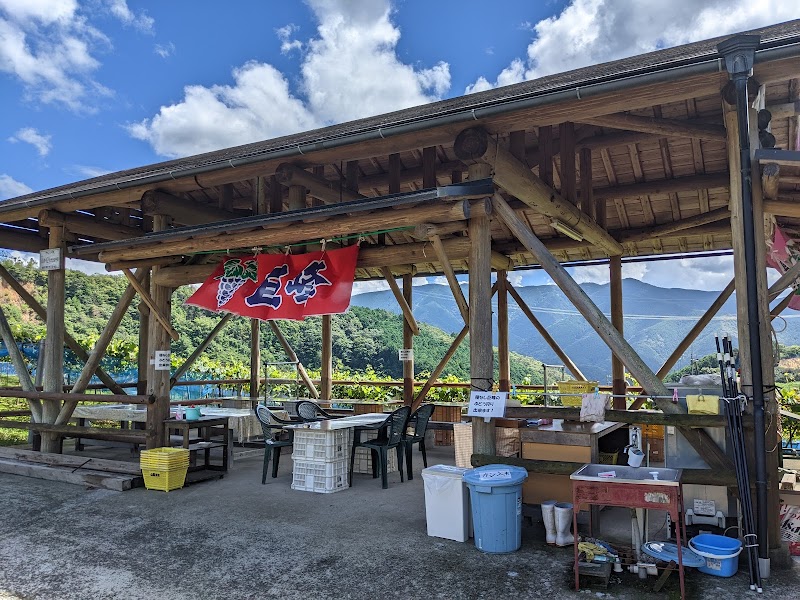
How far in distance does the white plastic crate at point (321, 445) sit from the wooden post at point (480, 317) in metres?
2.05

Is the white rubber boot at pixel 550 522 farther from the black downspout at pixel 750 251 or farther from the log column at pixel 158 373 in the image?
the log column at pixel 158 373

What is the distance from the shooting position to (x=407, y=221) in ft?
19.6

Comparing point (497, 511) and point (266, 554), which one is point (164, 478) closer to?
point (266, 554)

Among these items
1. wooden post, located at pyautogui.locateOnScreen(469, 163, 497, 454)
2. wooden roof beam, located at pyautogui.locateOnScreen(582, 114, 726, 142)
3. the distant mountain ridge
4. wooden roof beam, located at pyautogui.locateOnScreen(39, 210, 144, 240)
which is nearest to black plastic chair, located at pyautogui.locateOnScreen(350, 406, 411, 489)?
wooden post, located at pyautogui.locateOnScreen(469, 163, 497, 454)

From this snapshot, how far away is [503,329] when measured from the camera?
11.7 meters

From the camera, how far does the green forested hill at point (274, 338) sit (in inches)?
936

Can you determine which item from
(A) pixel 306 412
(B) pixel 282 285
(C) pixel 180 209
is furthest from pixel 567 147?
(A) pixel 306 412

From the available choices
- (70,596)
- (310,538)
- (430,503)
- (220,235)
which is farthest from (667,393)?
(220,235)

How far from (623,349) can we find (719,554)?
1556mm

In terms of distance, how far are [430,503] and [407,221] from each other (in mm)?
2636

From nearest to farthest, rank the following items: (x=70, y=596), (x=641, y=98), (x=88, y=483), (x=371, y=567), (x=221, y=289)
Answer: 1. (x=70, y=596)
2. (x=371, y=567)
3. (x=641, y=98)
4. (x=88, y=483)
5. (x=221, y=289)

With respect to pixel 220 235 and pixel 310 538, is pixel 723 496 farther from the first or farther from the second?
pixel 220 235

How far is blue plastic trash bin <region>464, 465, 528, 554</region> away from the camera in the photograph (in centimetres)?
464

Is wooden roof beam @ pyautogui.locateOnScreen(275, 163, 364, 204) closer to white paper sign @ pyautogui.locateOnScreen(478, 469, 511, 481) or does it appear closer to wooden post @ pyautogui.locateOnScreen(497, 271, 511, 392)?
white paper sign @ pyautogui.locateOnScreen(478, 469, 511, 481)
